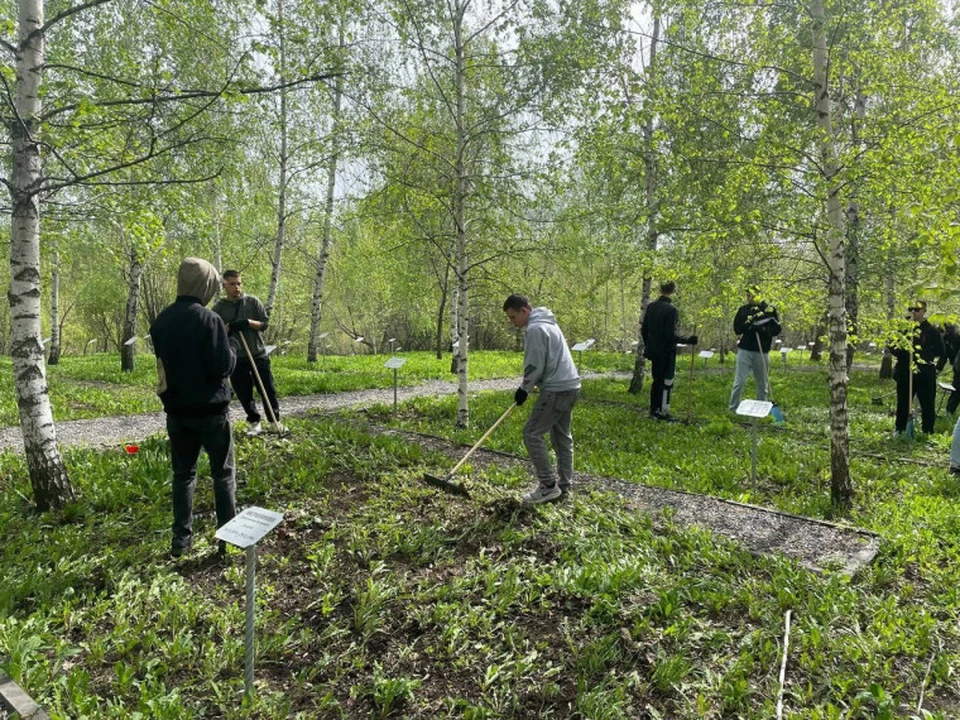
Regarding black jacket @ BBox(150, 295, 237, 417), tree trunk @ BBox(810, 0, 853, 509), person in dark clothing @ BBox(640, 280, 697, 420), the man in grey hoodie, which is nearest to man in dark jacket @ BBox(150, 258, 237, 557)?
black jacket @ BBox(150, 295, 237, 417)

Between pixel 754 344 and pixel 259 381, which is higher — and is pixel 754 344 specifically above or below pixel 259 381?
above

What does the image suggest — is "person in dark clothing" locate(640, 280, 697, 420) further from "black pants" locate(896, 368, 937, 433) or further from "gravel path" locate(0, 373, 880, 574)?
"gravel path" locate(0, 373, 880, 574)

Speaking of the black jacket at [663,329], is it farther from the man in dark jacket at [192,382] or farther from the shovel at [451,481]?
the man in dark jacket at [192,382]

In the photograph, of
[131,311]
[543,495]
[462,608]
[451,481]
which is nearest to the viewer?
[462,608]

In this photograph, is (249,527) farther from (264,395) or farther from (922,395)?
(922,395)

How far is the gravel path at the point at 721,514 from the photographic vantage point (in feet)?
14.3

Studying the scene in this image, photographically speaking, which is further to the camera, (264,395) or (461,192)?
(461,192)

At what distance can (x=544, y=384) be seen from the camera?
5.12 metres

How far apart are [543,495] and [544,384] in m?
1.11

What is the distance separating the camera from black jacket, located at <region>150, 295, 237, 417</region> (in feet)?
12.6

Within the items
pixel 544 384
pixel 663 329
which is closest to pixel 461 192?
pixel 663 329

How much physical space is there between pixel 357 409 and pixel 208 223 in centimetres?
430

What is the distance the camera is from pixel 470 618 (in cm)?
348

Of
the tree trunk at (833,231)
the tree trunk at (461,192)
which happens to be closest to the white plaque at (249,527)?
the tree trunk at (833,231)
